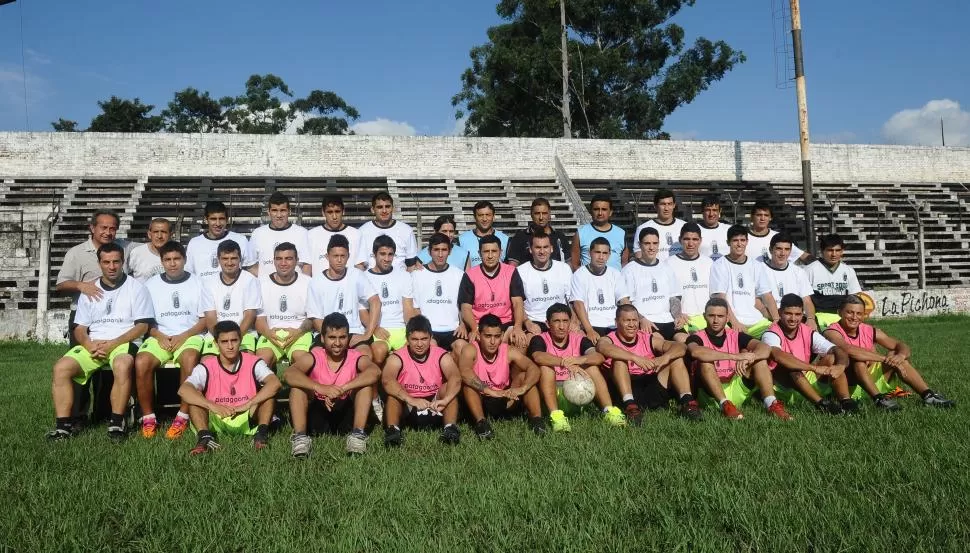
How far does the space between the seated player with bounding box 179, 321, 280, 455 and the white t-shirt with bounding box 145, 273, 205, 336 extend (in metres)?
0.84

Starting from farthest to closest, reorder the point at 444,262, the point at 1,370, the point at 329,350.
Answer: the point at 1,370
the point at 444,262
the point at 329,350

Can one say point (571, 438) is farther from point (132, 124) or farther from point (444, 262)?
point (132, 124)

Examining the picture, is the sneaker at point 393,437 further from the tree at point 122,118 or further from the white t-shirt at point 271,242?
the tree at point 122,118

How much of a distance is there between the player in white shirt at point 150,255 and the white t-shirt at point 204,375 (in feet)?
6.25

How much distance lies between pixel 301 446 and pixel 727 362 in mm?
4074

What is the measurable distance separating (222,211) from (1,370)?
229 inches

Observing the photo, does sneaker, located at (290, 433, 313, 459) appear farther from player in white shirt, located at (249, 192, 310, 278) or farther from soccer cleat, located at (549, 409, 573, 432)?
player in white shirt, located at (249, 192, 310, 278)

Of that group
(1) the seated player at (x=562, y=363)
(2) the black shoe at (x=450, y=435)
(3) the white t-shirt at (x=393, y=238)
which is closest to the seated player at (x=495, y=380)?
(1) the seated player at (x=562, y=363)

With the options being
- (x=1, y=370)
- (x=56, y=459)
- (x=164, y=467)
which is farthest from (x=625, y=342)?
(x=1, y=370)

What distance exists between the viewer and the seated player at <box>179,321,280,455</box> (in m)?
6.09

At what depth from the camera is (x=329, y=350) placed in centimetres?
634

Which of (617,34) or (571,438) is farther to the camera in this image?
(617,34)

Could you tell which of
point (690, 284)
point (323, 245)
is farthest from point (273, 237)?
point (690, 284)

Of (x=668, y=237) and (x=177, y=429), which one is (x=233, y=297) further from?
(x=668, y=237)
